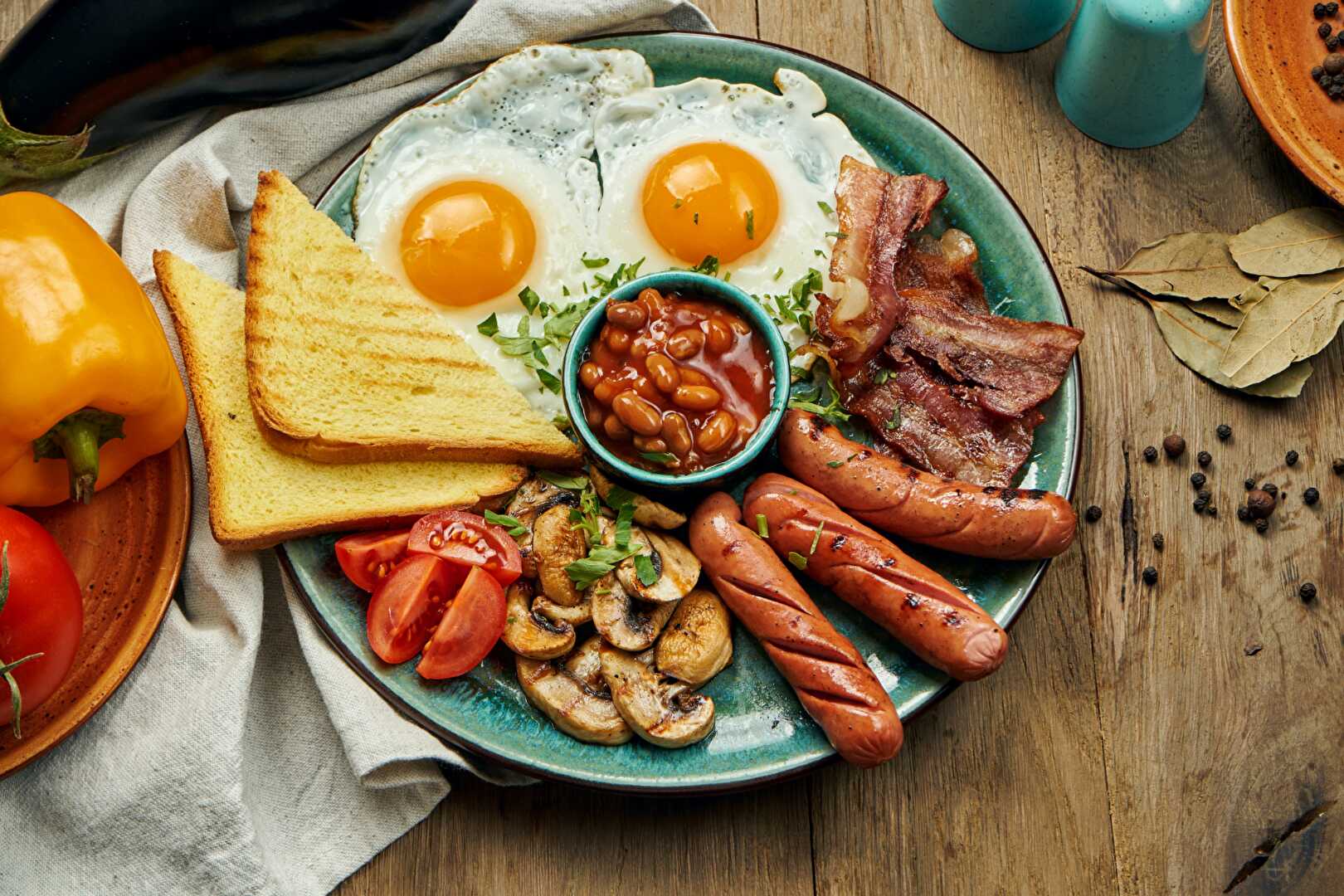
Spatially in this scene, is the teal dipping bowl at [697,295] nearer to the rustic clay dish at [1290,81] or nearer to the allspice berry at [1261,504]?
the allspice berry at [1261,504]

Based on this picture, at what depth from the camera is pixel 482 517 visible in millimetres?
3664

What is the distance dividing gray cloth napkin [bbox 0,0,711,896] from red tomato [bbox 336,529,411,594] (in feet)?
0.86

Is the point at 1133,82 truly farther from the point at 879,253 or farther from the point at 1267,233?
the point at 879,253

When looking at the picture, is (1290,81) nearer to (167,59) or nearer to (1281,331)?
(1281,331)

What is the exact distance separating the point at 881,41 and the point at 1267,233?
1588 millimetres

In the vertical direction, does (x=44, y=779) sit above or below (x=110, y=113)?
below

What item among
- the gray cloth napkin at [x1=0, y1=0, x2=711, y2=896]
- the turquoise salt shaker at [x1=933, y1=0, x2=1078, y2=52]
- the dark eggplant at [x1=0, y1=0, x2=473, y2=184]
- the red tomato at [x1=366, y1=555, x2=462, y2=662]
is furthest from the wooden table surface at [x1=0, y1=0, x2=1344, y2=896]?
the dark eggplant at [x1=0, y1=0, x2=473, y2=184]

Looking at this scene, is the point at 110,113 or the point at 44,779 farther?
the point at 110,113

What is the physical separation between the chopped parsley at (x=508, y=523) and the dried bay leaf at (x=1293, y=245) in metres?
2.71

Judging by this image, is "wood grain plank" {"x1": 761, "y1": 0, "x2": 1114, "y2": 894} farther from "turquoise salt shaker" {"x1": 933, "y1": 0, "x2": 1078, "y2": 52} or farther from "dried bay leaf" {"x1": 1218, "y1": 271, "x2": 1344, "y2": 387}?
"turquoise salt shaker" {"x1": 933, "y1": 0, "x2": 1078, "y2": 52}

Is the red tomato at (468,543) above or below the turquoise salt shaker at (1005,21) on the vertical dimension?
below

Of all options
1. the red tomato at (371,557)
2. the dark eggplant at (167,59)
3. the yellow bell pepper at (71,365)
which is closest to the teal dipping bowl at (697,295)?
the red tomato at (371,557)

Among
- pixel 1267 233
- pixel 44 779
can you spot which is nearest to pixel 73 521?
pixel 44 779

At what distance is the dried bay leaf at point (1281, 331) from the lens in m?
4.01
